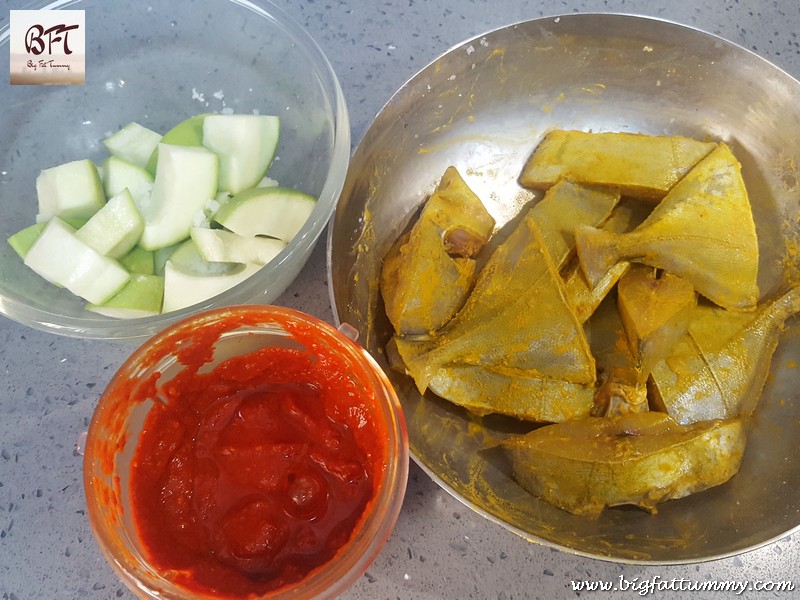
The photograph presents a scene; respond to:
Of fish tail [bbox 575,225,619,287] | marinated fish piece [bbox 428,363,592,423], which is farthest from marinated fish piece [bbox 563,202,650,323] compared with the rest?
marinated fish piece [bbox 428,363,592,423]

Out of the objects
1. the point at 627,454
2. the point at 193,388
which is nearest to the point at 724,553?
the point at 627,454

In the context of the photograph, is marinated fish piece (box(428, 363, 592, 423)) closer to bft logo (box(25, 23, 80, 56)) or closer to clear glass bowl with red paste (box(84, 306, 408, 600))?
clear glass bowl with red paste (box(84, 306, 408, 600))

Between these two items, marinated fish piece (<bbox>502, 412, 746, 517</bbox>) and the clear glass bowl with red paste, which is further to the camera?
marinated fish piece (<bbox>502, 412, 746, 517</bbox>)

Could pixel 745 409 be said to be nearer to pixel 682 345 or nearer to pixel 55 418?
pixel 682 345

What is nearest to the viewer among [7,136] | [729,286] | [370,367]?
[370,367]

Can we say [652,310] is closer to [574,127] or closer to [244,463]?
[574,127]

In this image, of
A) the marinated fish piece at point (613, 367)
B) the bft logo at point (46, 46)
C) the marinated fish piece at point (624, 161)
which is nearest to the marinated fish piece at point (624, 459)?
the marinated fish piece at point (613, 367)

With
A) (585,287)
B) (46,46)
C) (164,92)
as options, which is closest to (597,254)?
(585,287)

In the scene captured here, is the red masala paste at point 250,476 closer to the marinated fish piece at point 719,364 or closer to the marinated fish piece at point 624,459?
the marinated fish piece at point 624,459
